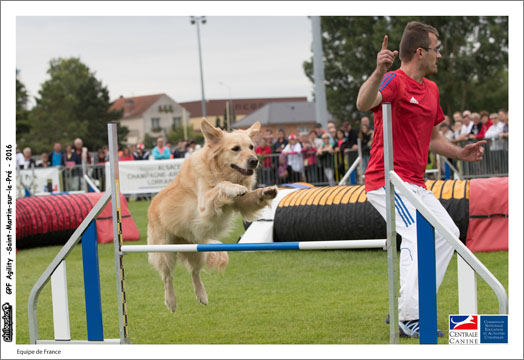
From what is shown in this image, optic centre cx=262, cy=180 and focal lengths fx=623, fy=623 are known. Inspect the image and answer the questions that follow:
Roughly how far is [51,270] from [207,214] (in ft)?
3.82

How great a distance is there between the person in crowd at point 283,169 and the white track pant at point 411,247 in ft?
36.0

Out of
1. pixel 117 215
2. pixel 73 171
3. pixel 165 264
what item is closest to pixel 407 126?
pixel 117 215

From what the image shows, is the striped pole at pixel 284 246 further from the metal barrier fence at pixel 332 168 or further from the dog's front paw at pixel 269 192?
the metal barrier fence at pixel 332 168

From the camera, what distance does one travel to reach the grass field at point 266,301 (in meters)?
4.63

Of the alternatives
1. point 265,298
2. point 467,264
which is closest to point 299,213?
point 265,298

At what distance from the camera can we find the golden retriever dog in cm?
451

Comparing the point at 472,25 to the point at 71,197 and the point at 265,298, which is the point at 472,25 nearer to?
the point at 71,197

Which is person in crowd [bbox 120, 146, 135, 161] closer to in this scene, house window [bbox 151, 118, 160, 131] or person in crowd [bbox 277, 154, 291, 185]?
person in crowd [bbox 277, 154, 291, 185]

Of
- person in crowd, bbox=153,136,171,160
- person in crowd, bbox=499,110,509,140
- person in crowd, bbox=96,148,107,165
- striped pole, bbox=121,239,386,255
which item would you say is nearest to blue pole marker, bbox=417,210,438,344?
Answer: striped pole, bbox=121,239,386,255

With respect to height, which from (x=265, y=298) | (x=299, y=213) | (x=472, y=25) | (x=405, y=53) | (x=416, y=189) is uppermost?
(x=472, y=25)

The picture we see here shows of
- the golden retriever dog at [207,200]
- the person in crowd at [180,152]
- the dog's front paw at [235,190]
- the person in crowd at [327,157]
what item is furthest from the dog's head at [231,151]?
the person in crowd at [180,152]

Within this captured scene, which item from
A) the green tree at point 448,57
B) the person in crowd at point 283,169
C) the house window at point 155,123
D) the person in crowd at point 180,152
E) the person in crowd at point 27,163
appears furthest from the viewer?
the house window at point 155,123

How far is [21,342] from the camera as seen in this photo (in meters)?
4.73

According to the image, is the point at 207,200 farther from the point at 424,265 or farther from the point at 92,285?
the point at 424,265
